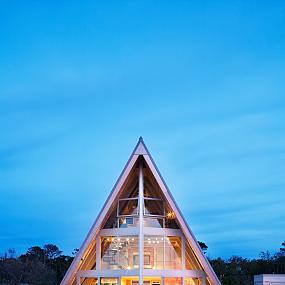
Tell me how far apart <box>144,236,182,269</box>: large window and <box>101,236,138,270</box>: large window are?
47cm

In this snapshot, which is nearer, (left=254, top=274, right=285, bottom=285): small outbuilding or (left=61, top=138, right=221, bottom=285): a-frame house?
(left=61, top=138, right=221, bottom=285): a-frame house

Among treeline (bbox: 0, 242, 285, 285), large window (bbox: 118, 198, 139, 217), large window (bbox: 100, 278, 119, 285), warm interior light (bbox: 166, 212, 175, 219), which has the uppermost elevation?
large window (bbox: 118, 198, 139, 217)

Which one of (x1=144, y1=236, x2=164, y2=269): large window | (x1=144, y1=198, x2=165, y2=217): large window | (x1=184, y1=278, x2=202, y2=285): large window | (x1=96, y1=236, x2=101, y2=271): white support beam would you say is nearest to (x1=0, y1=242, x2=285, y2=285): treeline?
(x1=184, y1=278, x2=202, y2=285): large window

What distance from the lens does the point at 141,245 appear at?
21.2 m

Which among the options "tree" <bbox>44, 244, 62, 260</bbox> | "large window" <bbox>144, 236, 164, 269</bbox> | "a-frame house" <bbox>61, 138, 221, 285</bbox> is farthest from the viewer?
"tree" <bbox>44, 244, 62, 260</bbox>

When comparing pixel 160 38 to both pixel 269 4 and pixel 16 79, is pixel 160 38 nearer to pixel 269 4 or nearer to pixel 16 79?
pixel 269 4

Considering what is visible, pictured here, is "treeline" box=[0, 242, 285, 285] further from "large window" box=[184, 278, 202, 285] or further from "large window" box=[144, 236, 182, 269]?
"large window" box=[144, 236, 182, 269]

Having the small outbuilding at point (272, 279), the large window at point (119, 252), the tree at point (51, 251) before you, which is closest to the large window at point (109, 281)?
the large window at point (119, 252)

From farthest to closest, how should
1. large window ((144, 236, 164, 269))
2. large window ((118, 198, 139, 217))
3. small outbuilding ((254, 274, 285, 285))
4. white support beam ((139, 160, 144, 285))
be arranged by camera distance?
small outbuilding ((254, 274, 285, 285)) < large window ((118, 198, 139, 217)) < large window ((144, 236, 164, 269)) < white support beam ((139, 160, 144, 285))

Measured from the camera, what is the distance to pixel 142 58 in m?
24.9

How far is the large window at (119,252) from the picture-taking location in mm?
21547

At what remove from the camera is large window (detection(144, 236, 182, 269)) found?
70.7 ft

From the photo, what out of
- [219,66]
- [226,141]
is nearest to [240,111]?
[219,66]

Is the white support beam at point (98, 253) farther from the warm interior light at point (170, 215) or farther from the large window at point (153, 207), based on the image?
the warm interior light at point (170, 215)
